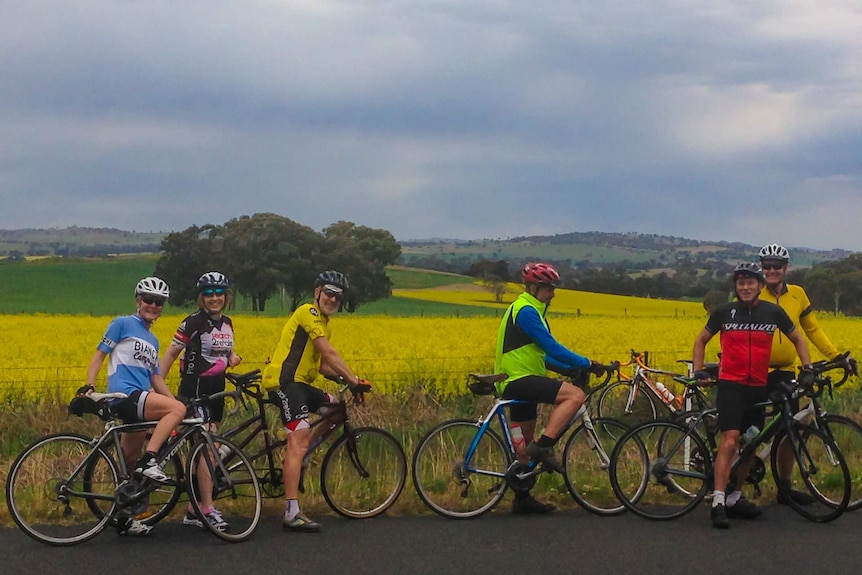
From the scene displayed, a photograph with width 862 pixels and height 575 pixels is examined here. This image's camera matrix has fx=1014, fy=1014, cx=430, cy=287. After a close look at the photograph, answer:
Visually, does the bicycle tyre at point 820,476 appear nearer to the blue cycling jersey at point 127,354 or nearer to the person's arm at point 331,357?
the person's arm at point 331,357

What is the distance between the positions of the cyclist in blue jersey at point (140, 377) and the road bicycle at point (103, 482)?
8cm

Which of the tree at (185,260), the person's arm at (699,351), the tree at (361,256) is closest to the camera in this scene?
the person's arm at (699,351)

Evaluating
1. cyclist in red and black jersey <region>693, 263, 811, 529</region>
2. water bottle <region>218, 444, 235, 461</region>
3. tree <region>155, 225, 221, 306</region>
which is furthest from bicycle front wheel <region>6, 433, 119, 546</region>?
tree <region>155, 225, 221, 306</region>

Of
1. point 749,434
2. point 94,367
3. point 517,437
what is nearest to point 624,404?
point 749,434

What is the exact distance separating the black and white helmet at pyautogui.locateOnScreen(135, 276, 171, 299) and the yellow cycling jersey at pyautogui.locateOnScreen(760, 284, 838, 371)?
4612mm

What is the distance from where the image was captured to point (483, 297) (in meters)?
63.7

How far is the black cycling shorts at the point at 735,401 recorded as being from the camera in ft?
24.3

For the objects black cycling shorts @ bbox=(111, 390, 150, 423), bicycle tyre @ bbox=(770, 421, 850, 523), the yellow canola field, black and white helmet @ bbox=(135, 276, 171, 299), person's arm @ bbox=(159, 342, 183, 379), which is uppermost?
black and white helmet @ bbox=(135, 276, 171, 299)

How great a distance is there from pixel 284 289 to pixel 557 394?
154ft

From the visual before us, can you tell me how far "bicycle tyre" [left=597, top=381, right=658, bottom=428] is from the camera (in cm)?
1293

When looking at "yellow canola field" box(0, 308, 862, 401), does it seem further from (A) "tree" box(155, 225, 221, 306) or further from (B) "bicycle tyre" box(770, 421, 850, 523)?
(A) "tree" box(155, 225, 221, 306)

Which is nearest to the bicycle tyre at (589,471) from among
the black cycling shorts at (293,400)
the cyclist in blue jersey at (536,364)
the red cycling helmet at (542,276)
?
the cyclist in blue jersey at (536,364)

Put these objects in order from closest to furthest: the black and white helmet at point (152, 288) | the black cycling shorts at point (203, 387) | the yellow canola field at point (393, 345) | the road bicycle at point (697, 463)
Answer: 1. the black and white helmet at point (152, 288)
2. the road bicycle at point (697, 463)
3. the black cycling shorts at point (203, 387)
4. the yellow canola field at point (393, 345)

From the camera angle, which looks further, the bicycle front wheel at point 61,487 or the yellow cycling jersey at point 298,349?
the yellow cycling jersey at point 298,349
